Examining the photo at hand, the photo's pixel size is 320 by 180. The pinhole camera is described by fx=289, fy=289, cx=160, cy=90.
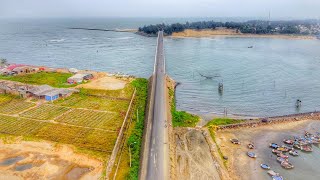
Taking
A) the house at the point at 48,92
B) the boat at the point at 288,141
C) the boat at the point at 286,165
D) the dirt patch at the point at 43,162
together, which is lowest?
the boat at the point at 286,165

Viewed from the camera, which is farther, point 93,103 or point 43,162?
point 93,103

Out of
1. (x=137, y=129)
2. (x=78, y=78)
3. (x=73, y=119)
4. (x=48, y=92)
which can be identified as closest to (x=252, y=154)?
(x=137, y=129)

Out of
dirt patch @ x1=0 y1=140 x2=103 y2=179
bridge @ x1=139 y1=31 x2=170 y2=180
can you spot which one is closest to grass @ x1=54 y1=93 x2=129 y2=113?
bridge @ x1=139 y1=31 x2=170 y2=180

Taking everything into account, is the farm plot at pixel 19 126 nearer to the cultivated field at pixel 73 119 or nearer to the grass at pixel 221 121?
the cultivated field at pixel 73 119

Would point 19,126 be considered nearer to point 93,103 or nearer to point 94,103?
point 93,103

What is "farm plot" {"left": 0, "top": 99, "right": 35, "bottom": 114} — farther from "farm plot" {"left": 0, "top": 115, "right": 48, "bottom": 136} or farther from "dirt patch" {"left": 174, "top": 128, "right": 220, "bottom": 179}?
"dirt patch" {"left": 174, "top": 128, "right": 220, "bottom": 179}

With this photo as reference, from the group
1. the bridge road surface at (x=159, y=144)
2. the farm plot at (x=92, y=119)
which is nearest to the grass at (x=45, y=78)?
the farm plot at (x=92, y=119)

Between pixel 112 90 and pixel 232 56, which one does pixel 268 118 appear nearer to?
pixel 112 90
